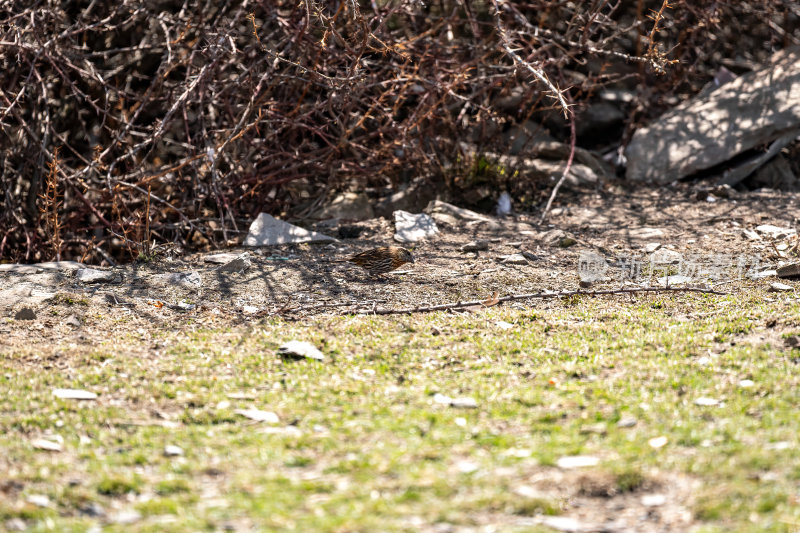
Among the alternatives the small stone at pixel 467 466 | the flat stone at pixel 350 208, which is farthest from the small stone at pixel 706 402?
the flat stone at pixel 350 208


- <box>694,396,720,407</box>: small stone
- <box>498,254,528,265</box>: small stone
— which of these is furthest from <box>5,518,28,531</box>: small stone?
<box>498,254,528,265</box>: small stone

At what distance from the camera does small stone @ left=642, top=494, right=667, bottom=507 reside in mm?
2129

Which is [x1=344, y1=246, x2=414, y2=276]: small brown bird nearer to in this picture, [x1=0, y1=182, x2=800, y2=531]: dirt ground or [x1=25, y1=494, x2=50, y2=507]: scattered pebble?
[x1=0, y1=182, x2=800, y2=531]: dirt ground

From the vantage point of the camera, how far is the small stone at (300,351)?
3254mm

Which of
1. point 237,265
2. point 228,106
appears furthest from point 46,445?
point 228,106

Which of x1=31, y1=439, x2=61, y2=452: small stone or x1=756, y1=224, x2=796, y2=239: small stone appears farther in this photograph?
x1=756, y1=224, x2=796, y2=239: small stone

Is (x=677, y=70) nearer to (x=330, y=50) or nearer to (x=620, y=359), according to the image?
(x=330, y=50)

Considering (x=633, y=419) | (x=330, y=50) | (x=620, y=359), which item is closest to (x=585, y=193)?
(x=330, y=50)

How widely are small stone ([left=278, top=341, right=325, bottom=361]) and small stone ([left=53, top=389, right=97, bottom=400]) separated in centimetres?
71

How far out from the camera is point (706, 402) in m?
2.72

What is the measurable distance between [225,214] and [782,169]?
4079 millimetres

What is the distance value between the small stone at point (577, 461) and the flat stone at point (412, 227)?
115 inches

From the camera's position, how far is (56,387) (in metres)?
2.94

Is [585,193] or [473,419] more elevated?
[585,193]
